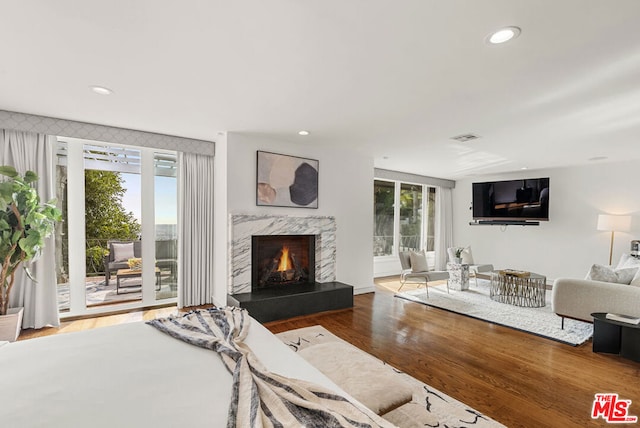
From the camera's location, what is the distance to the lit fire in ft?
14.9

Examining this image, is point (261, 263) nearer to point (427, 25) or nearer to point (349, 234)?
point (349, 234)

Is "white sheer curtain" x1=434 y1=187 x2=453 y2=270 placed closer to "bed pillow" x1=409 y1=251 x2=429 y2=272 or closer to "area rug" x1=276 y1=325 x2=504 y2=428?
"bed pillow" x1=409 y1=251 x2=429 y2=272

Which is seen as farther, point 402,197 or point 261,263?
point 402,197

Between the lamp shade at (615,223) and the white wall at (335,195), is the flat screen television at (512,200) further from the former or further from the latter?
the white wall at (335,195)

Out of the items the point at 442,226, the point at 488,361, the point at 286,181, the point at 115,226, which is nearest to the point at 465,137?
the point at 286,181

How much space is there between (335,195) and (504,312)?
298 cm

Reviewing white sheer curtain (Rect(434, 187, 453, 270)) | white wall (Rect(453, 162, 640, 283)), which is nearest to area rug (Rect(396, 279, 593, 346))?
white wall (Rect(453, 162, 640, 283))

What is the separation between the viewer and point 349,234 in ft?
16.7

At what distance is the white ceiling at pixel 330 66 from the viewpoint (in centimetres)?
163

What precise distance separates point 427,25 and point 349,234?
3.65 metres

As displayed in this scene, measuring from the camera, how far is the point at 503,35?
1785mm

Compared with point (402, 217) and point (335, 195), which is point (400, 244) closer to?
point (402, 217)

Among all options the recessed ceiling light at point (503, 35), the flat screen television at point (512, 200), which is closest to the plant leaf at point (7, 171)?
the recessed ceiling light at point (503, 35)

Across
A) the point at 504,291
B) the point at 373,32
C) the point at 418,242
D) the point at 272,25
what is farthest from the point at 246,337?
the point at 418,242
